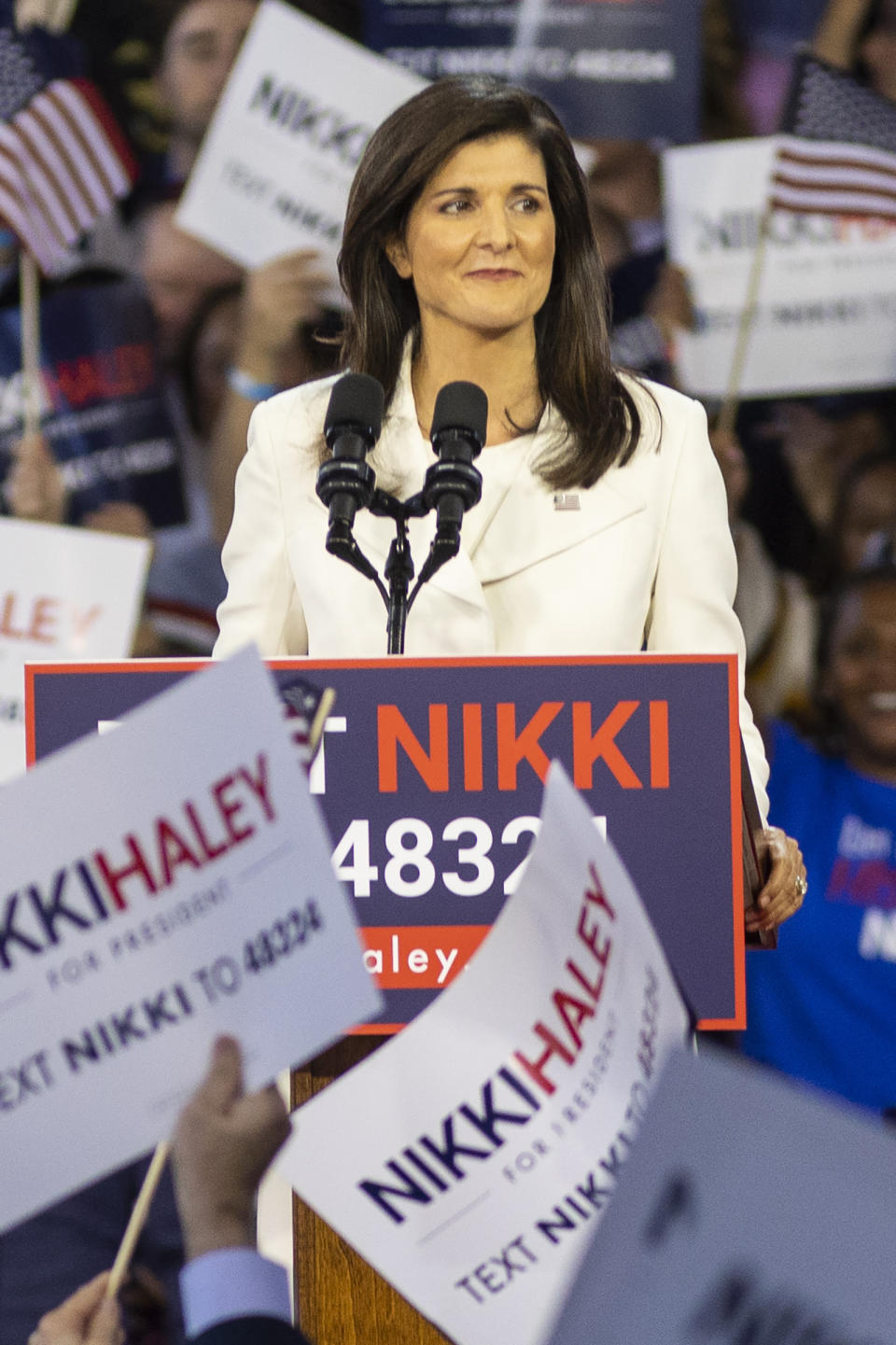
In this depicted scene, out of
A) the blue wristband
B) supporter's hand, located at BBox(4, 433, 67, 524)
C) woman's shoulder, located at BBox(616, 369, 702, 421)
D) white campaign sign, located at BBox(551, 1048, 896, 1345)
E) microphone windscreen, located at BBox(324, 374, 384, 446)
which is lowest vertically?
supporter's hand, located at BBox(4, 433, 67, 524)

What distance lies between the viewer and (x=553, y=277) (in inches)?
101

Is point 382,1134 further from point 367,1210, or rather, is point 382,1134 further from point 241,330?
point 241,330

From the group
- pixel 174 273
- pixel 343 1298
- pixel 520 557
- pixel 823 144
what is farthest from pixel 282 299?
pixel 343 1298

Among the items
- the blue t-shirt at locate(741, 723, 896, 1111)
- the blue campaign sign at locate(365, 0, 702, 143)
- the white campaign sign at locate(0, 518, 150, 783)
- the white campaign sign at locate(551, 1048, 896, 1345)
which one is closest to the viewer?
the white campaign sign at locate(551, 1048, 896, 1345)

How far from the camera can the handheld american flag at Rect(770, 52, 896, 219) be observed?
4727 mm

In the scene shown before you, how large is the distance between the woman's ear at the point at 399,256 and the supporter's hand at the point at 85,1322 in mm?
1524

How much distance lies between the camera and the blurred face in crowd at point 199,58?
5.03 m

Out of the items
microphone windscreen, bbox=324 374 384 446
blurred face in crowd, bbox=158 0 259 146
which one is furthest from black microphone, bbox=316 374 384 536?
blurred face in crowd, bbox=158 0 259 146

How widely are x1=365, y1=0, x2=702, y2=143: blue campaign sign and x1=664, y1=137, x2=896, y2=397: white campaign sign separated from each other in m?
0.18

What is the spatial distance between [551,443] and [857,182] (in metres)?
2.64

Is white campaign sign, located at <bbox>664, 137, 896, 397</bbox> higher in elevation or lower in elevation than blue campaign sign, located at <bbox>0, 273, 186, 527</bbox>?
higher

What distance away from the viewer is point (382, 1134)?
4.34 ft

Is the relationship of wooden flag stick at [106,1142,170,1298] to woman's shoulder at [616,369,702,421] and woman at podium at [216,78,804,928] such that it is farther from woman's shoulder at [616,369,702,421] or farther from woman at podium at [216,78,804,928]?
woman's shoulder at [616,369,702,421]

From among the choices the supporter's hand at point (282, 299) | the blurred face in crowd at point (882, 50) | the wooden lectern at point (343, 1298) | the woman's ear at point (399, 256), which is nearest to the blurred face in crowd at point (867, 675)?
the blurred face in crowd at point (882, 50)
